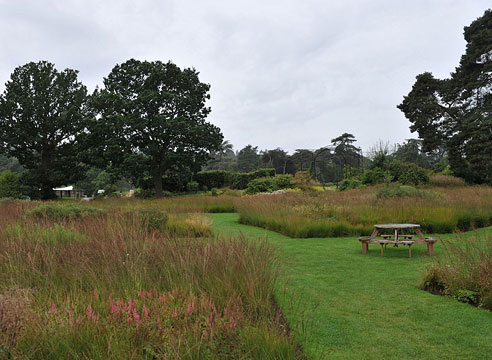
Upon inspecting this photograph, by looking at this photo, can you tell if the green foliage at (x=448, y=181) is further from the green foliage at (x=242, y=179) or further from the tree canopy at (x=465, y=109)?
the green foliage at (x=242, y=179)

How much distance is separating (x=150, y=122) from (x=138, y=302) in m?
24.7

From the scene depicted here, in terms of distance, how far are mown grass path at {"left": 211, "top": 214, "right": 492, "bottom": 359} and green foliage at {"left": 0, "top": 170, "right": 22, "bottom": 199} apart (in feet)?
103

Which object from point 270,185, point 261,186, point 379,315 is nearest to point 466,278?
point 379,315

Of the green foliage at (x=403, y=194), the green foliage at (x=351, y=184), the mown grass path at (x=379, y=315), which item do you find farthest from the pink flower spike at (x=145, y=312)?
the green foliage at (x=351, y=184)

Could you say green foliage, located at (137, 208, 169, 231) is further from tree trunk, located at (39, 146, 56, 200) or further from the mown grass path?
tree trunk, located at (39, 146, 56, 200)

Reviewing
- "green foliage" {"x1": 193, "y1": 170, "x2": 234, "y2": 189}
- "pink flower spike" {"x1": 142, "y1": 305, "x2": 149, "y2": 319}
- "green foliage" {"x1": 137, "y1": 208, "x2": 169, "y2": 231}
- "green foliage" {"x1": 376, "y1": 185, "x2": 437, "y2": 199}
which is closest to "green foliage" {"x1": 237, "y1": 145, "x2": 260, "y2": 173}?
"green foliage" {"x1": 193, "y1": 170, "x2": 234, "y2": 189}

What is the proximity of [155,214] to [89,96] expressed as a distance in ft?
85.2

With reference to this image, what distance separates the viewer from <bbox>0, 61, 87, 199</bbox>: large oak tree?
28297 millimetres

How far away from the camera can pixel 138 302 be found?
2.81 metres

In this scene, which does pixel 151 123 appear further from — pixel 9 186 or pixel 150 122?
pixel 9 186

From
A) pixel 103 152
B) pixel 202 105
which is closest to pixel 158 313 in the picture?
pixel 103 152

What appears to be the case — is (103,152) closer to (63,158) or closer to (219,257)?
(63,158)

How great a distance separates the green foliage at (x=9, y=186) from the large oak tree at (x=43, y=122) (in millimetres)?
2077

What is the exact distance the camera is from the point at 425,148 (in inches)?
1179
